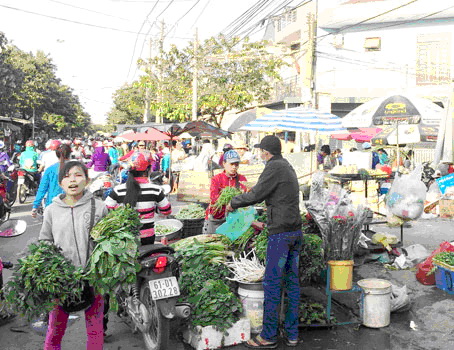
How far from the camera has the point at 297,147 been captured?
25312 mm

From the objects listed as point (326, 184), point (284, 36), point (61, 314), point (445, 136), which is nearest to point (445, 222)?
point (326, 184)

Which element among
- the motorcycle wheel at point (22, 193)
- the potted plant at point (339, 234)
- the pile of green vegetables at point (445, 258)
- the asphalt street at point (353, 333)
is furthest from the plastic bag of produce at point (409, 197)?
the motorcycle wheel at point (22, 193)

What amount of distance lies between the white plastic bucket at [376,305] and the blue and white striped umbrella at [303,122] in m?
4.69

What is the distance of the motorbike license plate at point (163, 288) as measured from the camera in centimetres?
424

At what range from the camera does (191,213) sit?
7.86 metres

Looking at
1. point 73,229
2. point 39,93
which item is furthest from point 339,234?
point 39,93

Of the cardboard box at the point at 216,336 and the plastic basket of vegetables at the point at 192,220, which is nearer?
the cardboard box at the point at 216,336

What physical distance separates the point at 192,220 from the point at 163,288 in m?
3.28

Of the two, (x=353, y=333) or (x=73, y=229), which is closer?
(x=73, y=229)

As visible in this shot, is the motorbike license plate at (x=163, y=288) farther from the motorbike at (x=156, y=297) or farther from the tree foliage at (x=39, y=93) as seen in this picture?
the tree foliage at (x=39, y=93)

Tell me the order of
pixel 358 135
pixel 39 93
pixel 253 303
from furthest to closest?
pixel 39 93 < pixel 358 135 < pixel 253 303

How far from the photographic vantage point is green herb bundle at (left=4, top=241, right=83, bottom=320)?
3520 mm

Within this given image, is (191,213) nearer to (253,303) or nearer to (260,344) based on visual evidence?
(253,303)

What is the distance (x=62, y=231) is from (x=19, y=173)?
11.4 m
